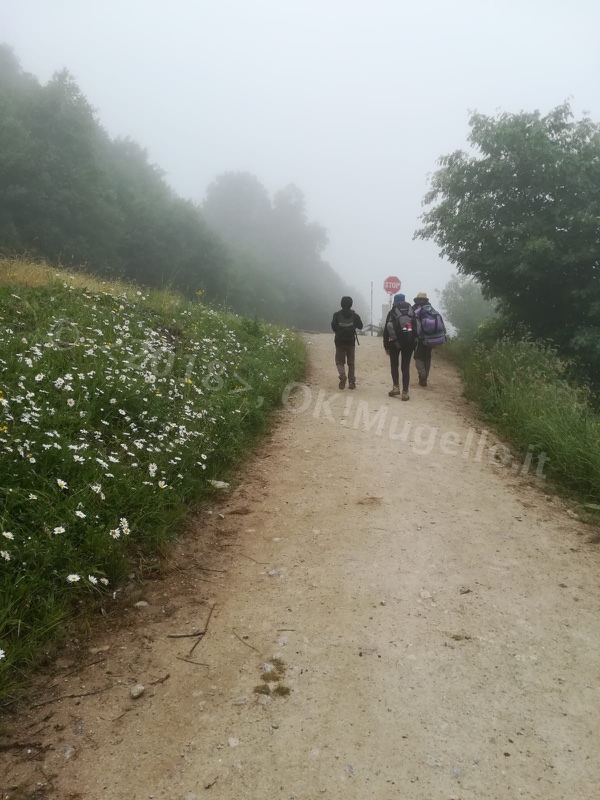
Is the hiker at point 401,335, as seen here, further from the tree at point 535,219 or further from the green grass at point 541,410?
the tree at point 535,219

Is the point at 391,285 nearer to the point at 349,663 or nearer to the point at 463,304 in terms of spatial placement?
the point at 349,663

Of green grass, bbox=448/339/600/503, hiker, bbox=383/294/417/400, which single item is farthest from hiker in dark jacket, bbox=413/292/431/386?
green grass, bbox=448/339/600/503

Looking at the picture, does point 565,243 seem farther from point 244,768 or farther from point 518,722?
point 244,768

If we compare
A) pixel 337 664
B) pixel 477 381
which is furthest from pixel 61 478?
pixel 477 381

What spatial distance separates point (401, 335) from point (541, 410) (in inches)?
121

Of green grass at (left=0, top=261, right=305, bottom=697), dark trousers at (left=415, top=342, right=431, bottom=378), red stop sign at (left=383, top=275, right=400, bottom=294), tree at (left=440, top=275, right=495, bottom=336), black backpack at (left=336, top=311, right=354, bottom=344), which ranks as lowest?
green grass at (left=0, top=261, right=305, bottom=697)

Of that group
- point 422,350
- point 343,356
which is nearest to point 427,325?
point 422,350

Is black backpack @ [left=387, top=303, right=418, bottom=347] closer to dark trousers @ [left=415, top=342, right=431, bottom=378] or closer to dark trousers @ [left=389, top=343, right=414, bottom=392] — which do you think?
dark trousers @ [left=389, top=343, right=414, bottom=392]

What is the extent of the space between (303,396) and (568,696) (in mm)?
6948

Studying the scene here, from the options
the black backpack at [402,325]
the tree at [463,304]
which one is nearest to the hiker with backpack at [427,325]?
the black backpack at [402,325]

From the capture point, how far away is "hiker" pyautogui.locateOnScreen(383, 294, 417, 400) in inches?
378

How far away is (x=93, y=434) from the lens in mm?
4926

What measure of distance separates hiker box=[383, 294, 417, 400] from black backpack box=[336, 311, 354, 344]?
0.64 meters

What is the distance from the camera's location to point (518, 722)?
2783mm
